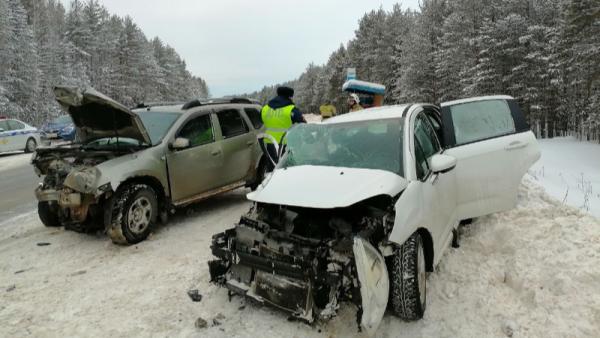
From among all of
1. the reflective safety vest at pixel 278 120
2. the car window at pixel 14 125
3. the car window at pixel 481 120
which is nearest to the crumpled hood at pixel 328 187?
the car window at pixel 481 120

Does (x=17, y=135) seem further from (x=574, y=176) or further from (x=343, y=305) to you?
(x=574, y=176)

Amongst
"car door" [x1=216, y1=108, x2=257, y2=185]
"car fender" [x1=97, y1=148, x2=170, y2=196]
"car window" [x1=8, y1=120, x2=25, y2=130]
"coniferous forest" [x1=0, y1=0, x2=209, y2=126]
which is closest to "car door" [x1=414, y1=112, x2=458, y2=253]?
"car door" [x1=216, y1=108, x2=257, y2=185]

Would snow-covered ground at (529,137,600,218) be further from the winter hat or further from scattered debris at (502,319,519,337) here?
the winter hat

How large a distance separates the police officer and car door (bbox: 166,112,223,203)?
1.09m

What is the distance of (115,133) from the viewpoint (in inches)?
236

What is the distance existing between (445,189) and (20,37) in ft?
138

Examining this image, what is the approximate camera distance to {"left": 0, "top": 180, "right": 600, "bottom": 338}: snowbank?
3.38m

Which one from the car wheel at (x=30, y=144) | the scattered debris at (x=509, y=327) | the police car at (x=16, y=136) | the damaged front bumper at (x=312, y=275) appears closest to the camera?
the damaged front bumper at (x=312, y=275)

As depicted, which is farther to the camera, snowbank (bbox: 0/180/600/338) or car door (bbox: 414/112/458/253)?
car door (bbox: 414/112/458/253)

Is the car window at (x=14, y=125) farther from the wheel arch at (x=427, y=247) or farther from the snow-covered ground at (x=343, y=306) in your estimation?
the wheel arch at (x=427, y=247)

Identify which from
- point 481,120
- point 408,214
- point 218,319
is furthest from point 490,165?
point 218,319

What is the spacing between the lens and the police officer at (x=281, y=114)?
625 centimetres

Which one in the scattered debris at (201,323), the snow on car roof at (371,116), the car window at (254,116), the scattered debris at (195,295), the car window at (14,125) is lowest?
the scattered debris at (201,323)

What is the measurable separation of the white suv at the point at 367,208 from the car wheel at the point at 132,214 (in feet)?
7.29
